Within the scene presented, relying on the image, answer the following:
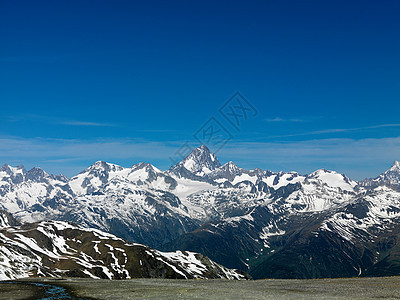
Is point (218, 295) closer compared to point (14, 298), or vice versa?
point (14, 298)

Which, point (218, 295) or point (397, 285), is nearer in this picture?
point (218, 295)

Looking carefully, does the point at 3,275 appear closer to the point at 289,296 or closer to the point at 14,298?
the point at 14,298

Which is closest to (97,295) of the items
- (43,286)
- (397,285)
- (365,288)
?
(43,286)

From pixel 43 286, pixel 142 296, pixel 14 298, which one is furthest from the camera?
pixel 43 286

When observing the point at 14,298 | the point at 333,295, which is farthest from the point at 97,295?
the point at 333,295

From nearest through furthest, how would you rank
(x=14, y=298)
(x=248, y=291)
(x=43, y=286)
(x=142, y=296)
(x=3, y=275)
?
(x=14, y=298) → (x=142, y=296) → (x=248, y=291) → (x=43, y=286) → (x=3, y=275)

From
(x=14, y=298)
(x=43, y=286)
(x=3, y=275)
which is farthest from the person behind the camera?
(x=3, y=275)

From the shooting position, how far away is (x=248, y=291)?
62938 mm

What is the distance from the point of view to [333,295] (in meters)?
58.0

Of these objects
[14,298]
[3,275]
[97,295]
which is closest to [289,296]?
[97,295]

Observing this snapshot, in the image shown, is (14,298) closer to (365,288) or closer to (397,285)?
(365,288)

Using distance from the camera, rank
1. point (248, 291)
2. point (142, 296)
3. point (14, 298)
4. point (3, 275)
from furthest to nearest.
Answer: point (3, 275) < point (248, 291) < point (142, 296) < point (14, 298)

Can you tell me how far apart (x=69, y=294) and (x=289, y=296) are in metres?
32.7

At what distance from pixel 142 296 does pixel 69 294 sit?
36.3ft
